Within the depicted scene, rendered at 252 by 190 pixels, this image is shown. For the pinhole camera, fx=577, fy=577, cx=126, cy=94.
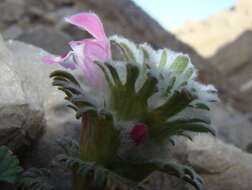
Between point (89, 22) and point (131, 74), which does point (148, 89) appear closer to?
point (131, 74)

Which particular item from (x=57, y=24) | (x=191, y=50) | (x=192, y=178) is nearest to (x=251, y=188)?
(x=192, y=178)

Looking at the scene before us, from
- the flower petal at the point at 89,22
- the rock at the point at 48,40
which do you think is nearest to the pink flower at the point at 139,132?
the flower petal at the point at 89,22

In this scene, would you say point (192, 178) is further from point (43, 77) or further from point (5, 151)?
point (43, 77)

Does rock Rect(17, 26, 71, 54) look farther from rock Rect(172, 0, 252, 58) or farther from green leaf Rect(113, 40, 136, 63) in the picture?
rock Rect(172, 0, 252, 58)

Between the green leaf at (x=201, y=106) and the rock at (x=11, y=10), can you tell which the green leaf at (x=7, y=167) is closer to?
the green leaf at (x=201, y=106)

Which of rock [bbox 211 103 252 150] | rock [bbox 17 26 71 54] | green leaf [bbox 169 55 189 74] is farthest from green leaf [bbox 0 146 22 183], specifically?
rock [bbox 211 103 252 150]

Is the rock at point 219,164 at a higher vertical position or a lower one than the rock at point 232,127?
lower
